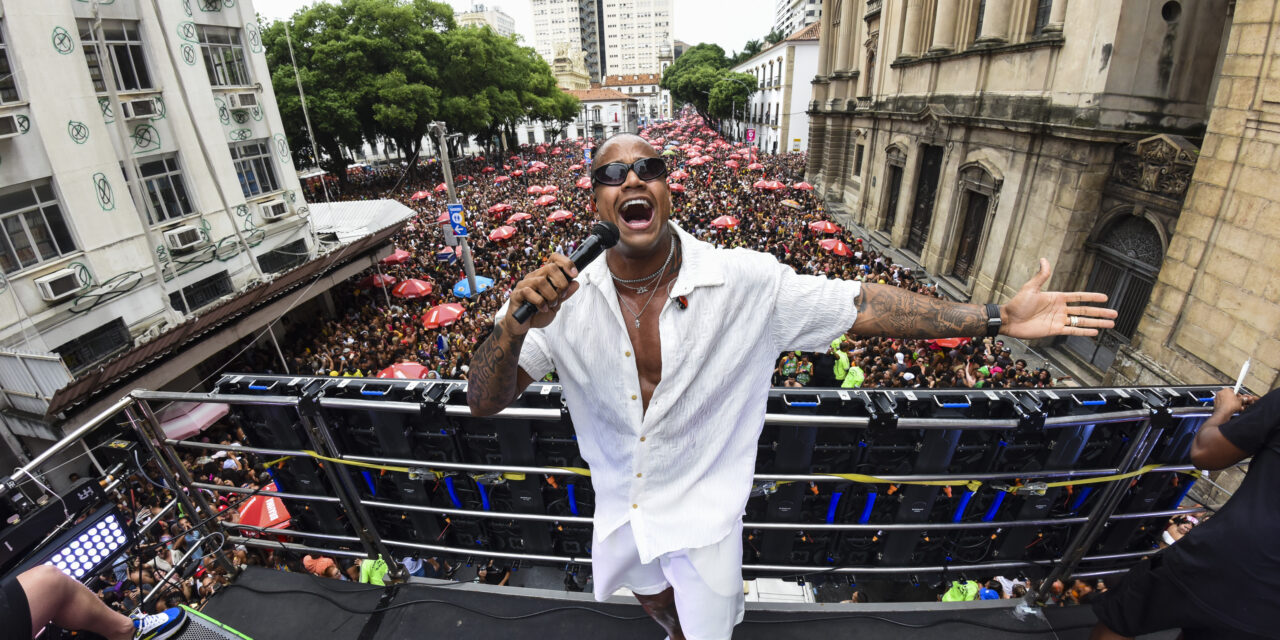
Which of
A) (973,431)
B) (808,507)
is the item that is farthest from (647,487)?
(973,431)

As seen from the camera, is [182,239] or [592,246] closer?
[592,246]

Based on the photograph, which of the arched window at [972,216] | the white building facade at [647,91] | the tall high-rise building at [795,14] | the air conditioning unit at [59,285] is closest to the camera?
the air conditioning unit at [59,285]

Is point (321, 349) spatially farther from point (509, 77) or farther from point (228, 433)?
point (509, 77)

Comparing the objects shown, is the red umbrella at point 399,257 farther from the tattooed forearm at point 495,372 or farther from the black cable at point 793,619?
the tattooed forearm at point 495,372

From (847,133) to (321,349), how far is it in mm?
24430

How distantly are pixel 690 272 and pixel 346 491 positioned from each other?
2323mm

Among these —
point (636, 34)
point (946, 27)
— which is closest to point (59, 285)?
point (946, 27)

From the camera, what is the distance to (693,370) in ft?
5.75

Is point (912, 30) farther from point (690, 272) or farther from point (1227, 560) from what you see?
point (690, 272)

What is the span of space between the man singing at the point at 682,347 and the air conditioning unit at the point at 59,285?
12738 millimetres

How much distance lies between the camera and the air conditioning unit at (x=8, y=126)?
9016 mm

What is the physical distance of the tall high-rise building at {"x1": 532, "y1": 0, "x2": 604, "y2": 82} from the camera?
132 metres

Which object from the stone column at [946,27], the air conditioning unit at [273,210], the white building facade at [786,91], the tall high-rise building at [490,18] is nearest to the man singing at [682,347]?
the air conditioning unit at [273,210]

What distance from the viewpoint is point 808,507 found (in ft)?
10.5
